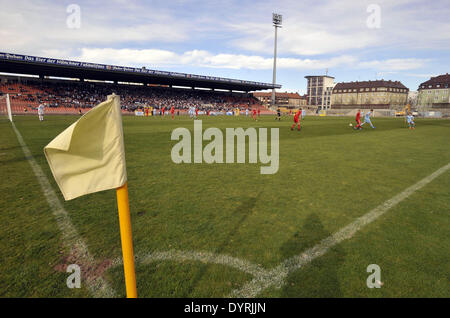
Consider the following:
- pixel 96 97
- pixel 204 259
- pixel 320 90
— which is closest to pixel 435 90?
pixel 320 90

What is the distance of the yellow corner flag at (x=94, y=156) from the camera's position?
142 cm

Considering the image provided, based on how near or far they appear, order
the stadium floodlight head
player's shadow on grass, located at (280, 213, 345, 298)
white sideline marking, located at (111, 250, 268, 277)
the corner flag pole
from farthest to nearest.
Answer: the stadium floodlight head
white sideline marking, located at (111, 250, 268, 277)
player's shadow on grass, located at (280, 213, 345, 298)
the corner flag pole

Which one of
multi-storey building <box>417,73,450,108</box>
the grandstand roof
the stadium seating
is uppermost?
multi-storey building <box>417,73,450,108</box>

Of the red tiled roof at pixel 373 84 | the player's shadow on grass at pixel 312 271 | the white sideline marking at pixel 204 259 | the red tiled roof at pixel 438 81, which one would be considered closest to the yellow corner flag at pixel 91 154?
the white sideline marking at pixel 204 259

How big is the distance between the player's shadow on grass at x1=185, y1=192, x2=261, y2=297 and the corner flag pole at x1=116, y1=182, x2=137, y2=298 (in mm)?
779

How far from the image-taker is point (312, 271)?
264cm

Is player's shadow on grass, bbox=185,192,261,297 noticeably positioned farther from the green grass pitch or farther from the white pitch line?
the white pitch line

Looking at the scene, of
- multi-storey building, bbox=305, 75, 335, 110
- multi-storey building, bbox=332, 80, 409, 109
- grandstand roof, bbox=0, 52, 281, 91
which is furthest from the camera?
multi-storey building, bbox=305, 75, 335, 110

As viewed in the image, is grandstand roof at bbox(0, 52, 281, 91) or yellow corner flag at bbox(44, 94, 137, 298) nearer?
yellow corner flag at bbox(44, 94, 137, 298)

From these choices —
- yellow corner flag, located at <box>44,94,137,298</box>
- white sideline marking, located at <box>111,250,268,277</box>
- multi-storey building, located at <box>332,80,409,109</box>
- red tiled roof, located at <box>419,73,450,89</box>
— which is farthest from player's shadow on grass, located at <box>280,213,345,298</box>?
red tiled roof, located at <box>419,73,450,89</box>

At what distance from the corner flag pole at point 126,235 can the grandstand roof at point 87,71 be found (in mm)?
46422

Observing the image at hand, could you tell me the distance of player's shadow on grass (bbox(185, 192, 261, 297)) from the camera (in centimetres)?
250

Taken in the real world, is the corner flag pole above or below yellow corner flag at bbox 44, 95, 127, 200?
below
